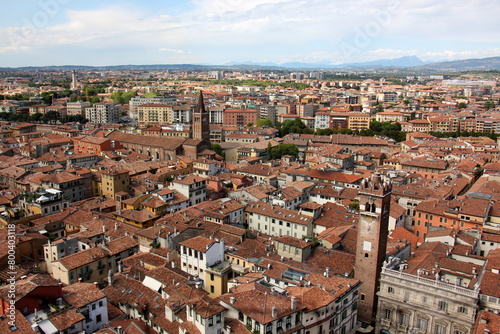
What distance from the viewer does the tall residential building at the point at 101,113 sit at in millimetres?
126938

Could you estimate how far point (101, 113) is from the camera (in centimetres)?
12719

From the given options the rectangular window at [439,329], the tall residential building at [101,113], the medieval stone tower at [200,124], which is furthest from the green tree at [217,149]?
the rectangular window at [439,329]

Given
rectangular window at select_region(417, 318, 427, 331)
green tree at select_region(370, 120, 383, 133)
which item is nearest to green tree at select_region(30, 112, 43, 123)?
green tree at select_region(370, 120, 383, 133)

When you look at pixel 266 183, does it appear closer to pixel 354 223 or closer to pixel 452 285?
pixel 354 223

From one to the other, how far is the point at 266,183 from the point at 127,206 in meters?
19.0

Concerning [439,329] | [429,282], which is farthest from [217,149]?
[439,329]

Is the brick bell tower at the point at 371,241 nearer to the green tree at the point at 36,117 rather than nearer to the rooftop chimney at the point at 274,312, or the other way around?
the rooftop chimney at the point at 274,312

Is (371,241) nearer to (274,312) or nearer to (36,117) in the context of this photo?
(274,312)

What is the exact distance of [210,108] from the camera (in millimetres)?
136125

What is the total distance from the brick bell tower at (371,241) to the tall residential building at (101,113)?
109 m

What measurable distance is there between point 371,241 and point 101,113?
4370 inches

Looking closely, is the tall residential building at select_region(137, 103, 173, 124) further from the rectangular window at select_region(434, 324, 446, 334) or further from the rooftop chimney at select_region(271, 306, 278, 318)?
the rooftop chimney at select_region(271, 306, 278, 318)

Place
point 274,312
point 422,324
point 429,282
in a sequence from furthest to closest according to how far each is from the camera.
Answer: point 422,324 → point 429,282 → point 274,312

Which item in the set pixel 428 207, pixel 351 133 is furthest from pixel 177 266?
pixel 351 133
